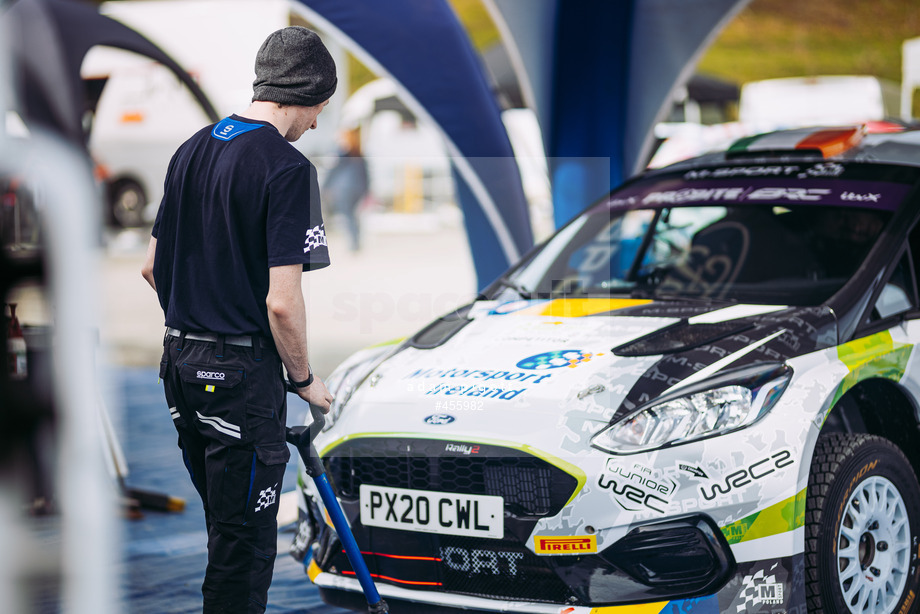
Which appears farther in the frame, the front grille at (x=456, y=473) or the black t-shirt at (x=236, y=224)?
the front grille at (x=456, y=473)

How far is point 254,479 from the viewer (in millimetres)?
2631

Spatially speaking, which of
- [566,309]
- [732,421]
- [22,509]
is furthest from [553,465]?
[22,509]

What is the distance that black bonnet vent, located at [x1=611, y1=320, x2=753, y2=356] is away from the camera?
10.8 feet

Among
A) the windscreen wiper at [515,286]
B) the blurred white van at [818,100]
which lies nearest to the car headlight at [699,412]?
the windscreen wiper at [515,286]

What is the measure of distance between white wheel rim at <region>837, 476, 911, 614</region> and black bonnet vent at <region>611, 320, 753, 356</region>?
632mm

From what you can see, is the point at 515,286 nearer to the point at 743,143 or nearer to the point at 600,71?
the point at 743,143

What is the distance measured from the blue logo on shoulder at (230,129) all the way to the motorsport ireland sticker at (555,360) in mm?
1198

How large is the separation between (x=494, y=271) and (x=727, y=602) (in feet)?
A: 15.2

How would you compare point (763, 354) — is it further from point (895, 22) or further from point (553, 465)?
point (895, 22)

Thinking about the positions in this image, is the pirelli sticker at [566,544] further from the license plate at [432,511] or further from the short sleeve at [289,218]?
the short sleeve at [289,218]

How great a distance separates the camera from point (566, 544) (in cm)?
290

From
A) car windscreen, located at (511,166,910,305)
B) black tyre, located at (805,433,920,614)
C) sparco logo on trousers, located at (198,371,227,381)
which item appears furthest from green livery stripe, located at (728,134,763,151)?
sparco logo on trousers, located at (198,371,227,381)

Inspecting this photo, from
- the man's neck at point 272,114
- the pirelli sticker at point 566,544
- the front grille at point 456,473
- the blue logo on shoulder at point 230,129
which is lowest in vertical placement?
the pirelli sticker at point 566,544

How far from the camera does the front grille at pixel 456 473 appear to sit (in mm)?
2947
